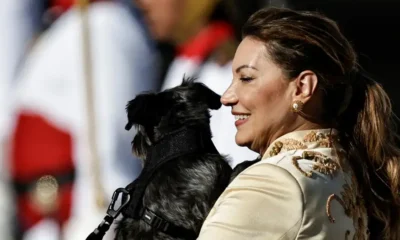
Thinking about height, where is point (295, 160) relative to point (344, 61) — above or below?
below

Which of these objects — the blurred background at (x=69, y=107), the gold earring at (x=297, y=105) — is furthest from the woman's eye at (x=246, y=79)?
the blurred background at (x=69, y=107)

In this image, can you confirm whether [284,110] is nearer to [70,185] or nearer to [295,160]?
[295,160]

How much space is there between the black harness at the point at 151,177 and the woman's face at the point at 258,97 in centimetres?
20

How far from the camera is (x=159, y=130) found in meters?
2.08

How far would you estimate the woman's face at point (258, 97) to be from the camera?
1810 millimetres

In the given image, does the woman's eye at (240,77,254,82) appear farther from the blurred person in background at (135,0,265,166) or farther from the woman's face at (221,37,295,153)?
the blurred person in background at (135,0,265,166)

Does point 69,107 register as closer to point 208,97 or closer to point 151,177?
point 208,97

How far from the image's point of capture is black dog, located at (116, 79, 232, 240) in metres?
1.95

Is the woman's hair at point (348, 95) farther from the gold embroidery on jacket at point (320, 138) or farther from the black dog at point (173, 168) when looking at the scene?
the black dog at point (173, 168)

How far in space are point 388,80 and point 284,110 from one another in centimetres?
289

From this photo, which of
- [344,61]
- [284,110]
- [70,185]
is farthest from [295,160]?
[70,185]

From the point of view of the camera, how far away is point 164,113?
209cm

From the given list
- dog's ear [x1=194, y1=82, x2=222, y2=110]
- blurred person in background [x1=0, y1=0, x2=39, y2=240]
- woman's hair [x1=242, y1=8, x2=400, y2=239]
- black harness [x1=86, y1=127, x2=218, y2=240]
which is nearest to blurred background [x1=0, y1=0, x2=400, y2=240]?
blurred person in background [x1=0, y1=0, x2=39, y2=240]

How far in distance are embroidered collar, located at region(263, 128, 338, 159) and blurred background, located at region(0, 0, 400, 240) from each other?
67.8 inches
